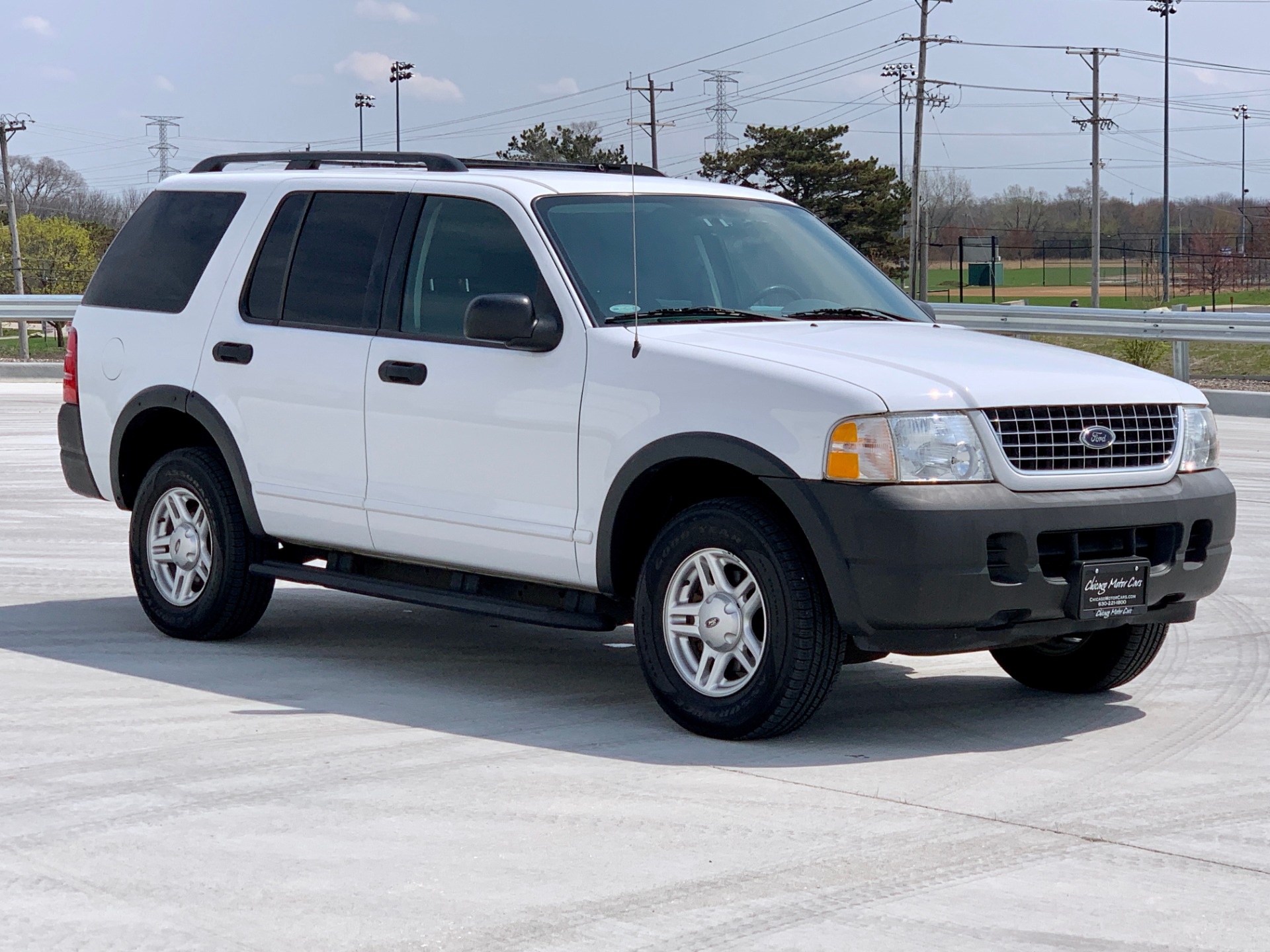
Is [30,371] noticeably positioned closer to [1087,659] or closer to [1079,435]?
[1087,659]

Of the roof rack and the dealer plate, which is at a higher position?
the roof rack

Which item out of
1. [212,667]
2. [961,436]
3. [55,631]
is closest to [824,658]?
[961,436]

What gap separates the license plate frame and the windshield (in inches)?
62.1

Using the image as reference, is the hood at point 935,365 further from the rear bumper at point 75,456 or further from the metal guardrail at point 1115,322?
the metal guardrail at point 1115,322

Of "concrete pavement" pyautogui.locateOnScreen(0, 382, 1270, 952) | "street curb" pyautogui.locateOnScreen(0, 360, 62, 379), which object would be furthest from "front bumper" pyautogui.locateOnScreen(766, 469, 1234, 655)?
"street curb" pyautogui.locateOnScreen(0, 360, 62, 379)

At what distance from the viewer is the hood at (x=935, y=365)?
5555 mm

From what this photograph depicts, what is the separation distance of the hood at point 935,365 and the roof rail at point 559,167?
1254mm

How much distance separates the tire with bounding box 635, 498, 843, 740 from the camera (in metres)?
5.61

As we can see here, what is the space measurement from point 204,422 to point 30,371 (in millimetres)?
21948

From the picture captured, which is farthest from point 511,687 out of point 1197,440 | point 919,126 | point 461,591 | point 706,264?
point 919,126

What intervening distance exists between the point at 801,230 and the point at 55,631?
3757mm

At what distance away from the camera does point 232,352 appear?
744 cm

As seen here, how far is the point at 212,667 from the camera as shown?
720cm

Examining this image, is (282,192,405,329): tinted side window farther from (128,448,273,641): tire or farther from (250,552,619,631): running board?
(250,552,619,631): running board
